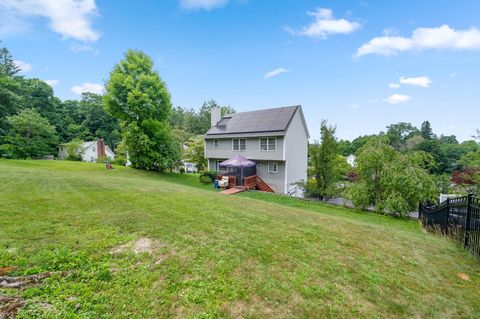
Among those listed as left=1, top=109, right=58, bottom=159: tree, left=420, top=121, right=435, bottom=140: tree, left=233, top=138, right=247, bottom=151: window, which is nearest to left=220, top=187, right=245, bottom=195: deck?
left=233, top=138, right=247, bottom=151: window

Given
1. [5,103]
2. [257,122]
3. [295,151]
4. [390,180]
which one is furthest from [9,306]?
[5,103]

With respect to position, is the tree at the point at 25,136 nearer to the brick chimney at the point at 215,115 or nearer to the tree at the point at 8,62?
the brick chimney at the point at 215,115

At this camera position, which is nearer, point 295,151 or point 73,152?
point 295,151

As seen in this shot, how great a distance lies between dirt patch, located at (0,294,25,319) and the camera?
1971 millimetres

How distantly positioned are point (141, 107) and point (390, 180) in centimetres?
2082

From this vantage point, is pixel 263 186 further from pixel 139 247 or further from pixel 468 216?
pixel 139 247

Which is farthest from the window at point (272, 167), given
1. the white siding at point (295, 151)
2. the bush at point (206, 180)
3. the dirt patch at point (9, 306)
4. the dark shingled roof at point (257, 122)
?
the dirt patch at point (9, 306)

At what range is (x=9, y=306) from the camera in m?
2.07

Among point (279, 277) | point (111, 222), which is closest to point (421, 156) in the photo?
point (279, 277)

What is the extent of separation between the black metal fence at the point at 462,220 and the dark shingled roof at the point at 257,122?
11669 millimetres

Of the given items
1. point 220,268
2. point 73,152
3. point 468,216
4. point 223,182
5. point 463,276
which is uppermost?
point 73,152

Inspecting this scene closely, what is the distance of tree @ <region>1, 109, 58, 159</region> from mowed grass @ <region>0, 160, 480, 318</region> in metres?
26.9

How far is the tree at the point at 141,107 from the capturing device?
19812 millimetres

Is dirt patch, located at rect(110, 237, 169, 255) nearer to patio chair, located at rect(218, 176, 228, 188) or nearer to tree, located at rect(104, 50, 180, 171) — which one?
patio chair, located at rect(218, 176, 228, 188)
